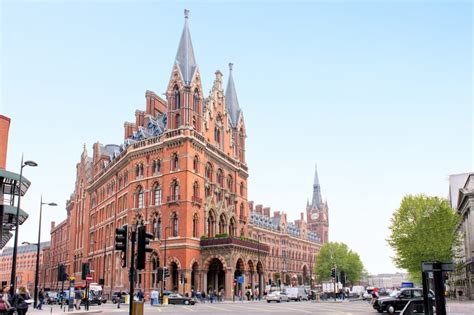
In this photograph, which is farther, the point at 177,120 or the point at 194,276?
the point at 177,120

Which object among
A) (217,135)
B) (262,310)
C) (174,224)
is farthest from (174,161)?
(262,310)

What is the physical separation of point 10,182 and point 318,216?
487 ft

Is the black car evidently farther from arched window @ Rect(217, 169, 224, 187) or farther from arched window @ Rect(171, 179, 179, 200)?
arched window @ Rect(217, 169, 224, 187)

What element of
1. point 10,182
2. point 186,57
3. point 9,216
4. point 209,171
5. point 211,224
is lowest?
point 9,216

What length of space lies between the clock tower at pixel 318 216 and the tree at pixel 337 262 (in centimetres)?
4201

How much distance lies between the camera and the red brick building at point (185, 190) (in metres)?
60.5

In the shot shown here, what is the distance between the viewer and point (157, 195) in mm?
64562

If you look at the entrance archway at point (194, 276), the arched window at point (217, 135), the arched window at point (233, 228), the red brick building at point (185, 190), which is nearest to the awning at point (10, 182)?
the red brick building at point (185, 190)

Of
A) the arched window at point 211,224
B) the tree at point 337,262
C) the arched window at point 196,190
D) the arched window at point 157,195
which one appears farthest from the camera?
the tree at point 337,262

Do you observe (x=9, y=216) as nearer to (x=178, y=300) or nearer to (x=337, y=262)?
(x=178, y=300)

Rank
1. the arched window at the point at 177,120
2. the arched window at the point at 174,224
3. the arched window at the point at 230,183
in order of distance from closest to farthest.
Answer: the arched window at the point at 174,224 < the arched window at the point at 177,120 < the arched window at the point at 230,183

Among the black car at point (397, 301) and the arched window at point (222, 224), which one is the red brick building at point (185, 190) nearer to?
the arched window at point (222, 224)

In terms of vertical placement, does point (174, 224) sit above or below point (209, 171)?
below

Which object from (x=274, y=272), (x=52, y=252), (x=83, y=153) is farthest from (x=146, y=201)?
(x=52, y=252)
